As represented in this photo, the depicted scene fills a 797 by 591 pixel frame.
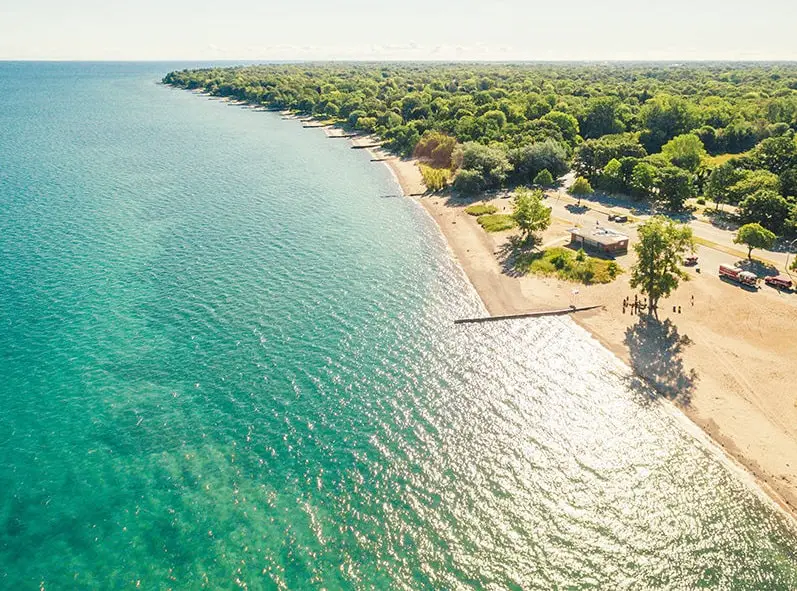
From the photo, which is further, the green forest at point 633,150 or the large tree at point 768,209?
the green forest at point 633,150

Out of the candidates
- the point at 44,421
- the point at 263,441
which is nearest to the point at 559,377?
the point at 263,441

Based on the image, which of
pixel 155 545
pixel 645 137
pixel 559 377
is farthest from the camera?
pixel 645 137

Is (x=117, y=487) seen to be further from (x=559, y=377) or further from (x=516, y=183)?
(x=516, y=183)

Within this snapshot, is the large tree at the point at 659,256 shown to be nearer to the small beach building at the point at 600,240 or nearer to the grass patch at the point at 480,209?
the small beach building at the point at 600,240

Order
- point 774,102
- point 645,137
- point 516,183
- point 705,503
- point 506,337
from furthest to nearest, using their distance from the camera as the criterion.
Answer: point 774,102
point 645,137
point 516,183
point 506,337
point 705,503

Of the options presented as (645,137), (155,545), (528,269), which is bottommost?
(155,545)

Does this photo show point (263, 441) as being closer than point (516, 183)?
Yes

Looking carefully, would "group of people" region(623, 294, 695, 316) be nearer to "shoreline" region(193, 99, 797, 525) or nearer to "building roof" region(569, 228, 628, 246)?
"shoreline" region(193, 99, 797, 525)

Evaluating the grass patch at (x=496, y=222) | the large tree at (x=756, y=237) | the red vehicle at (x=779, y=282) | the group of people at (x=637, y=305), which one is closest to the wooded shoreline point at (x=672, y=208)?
the group of people at (x=637, y=305)
